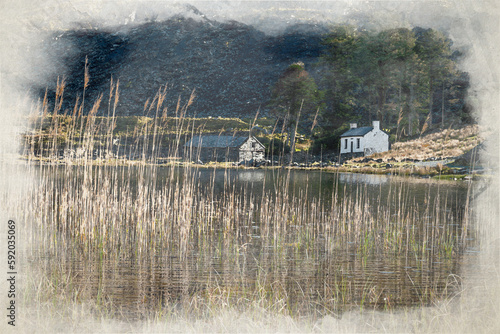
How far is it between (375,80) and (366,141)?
15.2 m

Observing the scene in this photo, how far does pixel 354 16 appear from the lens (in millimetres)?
67688

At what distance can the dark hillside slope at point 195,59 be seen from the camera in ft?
349

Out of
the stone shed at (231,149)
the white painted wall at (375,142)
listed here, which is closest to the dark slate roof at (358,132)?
the white painted wall at (375,142)

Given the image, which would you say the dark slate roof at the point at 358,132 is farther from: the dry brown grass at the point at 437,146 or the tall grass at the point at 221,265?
the tall grass at the point at 221,265

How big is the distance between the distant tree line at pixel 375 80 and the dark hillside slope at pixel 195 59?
39.5m

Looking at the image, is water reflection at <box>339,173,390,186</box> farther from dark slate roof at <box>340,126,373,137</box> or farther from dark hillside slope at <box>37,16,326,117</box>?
dark hillside slope at <box>37,16,326,117</box>

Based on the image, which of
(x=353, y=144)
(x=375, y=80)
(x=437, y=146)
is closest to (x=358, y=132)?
(x=353, y=144)

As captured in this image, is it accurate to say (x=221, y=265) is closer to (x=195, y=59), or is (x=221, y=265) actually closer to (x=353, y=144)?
(x=353, y=144)

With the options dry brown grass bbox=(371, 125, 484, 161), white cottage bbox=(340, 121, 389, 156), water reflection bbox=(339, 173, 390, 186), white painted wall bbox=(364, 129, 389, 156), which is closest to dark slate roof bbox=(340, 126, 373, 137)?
white cottage bbox=(340, 121, 389, 156)

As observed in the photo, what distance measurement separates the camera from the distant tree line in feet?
179

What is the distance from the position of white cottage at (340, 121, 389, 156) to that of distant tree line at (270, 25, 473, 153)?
98.5 inches

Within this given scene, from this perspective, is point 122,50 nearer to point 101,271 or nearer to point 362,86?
point 362,86

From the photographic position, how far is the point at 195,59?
452 ft

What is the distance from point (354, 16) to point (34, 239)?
65784 mm
